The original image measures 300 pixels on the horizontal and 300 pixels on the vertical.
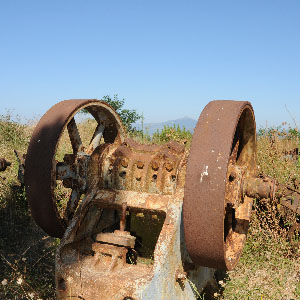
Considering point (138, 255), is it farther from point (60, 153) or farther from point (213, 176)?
point (60, 153)

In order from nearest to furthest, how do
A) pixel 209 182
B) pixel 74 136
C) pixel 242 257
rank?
pixel 209 182, pixel 74 136, pixel 242 257

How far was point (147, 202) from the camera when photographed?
2.45 metres

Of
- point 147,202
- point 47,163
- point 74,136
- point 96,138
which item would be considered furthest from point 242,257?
point 47,163

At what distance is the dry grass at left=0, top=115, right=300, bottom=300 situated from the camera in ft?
9.55

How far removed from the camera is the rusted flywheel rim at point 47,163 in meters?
2.46

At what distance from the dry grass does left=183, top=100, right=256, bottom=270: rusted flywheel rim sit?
538mm

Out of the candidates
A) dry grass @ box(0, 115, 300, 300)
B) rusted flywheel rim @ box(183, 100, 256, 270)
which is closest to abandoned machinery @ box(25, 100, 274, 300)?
rusted flywheel rim @ box(183, 100, 256, 270)

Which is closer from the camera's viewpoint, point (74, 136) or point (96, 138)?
point (74, 136)

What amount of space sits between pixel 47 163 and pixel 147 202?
734 millimetres

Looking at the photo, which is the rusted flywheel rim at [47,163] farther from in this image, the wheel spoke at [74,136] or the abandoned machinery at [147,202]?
the wheel spoke at [74,136]

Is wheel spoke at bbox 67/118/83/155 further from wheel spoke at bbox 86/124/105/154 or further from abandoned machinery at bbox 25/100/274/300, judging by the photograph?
wheel spoke at bbox 86/124/105/154

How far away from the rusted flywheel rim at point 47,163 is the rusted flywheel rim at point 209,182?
97 cm

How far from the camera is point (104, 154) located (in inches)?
107

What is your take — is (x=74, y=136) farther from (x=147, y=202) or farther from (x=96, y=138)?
(x=147, y=202)
